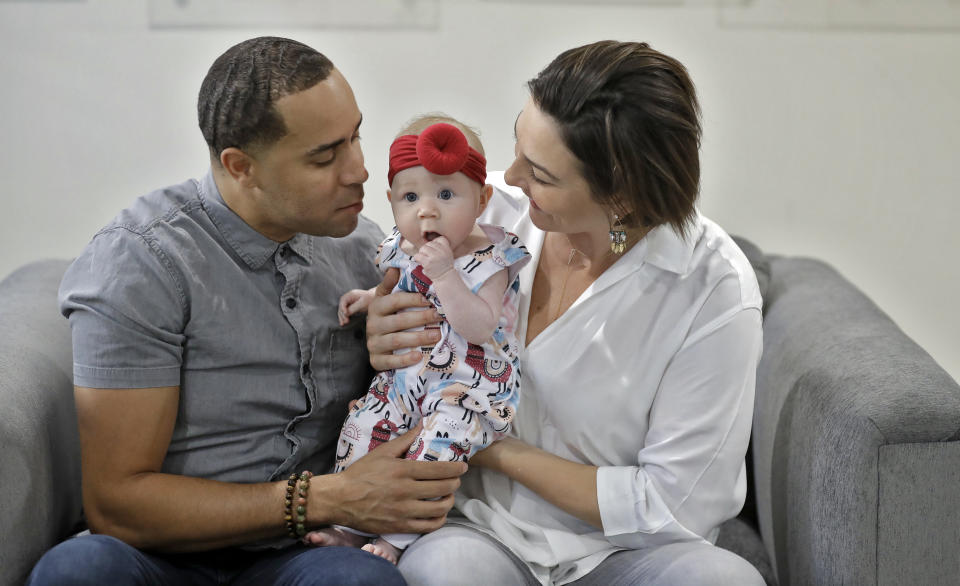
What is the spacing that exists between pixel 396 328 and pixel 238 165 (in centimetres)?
36

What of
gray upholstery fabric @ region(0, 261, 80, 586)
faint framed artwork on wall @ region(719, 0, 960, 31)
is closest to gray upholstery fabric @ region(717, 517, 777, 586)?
gray upholstery fabric @ region(0, 261, 80, 586)

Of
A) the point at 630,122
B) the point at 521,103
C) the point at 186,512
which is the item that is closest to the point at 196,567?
the point at 186,512

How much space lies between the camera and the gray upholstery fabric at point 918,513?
55.3 inches

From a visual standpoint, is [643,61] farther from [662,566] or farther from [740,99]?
[740,99]

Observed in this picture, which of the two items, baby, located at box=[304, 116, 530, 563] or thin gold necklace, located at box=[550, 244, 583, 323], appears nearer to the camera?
baby, located at box=[304, 116, 530, 563]

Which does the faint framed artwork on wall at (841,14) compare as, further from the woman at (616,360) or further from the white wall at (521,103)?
the woman at (616,360)

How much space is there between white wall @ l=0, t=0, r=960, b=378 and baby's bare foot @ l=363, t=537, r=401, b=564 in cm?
127

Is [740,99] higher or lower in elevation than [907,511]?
higher

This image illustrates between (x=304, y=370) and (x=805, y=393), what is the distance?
→ 35.0 inches

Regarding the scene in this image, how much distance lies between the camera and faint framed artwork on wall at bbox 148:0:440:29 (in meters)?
2.47

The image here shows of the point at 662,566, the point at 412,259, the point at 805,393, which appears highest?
the point at 412,259

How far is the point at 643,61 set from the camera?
4.69ft

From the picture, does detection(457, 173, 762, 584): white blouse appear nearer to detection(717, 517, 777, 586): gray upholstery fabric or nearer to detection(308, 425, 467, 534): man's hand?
detection(308, 425, 467, 534): man's hand

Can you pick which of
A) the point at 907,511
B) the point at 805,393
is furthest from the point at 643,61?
the point at 907,511
